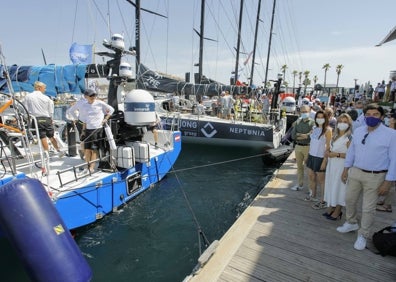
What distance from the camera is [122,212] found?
18.9 ft

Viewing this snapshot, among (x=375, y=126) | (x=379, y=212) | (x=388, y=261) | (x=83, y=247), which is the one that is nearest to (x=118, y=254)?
(x=83, y=247)

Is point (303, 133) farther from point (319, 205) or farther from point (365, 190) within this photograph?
point (365, 190)

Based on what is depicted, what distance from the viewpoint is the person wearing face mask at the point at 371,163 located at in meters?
3.07

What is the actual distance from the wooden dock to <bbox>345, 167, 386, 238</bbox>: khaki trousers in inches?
16.2

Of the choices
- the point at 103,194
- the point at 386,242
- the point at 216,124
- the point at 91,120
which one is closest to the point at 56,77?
Answer: the point at 91,120

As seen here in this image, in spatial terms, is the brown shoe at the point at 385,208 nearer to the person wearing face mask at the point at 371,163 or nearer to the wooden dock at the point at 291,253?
the wooden dock at the point at 291,253

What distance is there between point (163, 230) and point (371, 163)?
3634 millimetres

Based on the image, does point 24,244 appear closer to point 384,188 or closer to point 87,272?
point 87,272

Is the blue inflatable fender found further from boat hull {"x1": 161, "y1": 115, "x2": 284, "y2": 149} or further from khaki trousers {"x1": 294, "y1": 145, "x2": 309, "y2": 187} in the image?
boat hull {"x1": 161, "y1": 115, "x2": 284, "y2": 149}

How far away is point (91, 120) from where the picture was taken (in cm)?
515

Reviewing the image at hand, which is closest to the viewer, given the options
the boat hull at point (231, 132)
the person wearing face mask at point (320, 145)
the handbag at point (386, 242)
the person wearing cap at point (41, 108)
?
the handbag at point (386, 242)

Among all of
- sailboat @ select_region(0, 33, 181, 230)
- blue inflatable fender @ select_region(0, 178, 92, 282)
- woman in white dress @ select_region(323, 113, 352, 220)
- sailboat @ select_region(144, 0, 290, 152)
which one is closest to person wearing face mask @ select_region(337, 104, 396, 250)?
woman in white dress @ select_region(323, 113, 352, 220)

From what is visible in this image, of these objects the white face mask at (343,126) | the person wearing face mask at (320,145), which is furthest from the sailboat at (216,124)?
the white face mask at (343,126)

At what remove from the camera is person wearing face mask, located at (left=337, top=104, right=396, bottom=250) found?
3.07 m
